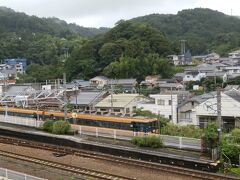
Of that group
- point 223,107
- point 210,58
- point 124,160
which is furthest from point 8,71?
point 124,160

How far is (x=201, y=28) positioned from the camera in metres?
107

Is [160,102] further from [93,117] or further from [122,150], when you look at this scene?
[122,150]

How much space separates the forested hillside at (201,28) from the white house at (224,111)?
65099 mm

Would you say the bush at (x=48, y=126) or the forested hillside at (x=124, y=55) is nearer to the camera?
the bush at (x=48, y=126)

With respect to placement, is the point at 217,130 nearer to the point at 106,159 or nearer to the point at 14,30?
the point at 106,159

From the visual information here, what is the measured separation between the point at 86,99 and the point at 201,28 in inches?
3162

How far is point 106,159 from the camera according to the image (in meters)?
14.8

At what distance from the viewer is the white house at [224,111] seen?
2340 cm

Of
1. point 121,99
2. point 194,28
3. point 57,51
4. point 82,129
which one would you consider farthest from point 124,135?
point 194,28

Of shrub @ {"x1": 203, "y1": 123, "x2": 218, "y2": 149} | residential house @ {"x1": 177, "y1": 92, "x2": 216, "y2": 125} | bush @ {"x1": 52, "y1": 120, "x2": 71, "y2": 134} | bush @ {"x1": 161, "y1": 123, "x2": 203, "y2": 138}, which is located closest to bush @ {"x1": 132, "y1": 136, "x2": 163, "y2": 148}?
bush @ {"x1": 161, "y1": 123, "x2": 203, "y2": 138}

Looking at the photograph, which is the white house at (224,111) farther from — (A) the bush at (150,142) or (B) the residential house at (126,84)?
(B) the residential house at (126,84)

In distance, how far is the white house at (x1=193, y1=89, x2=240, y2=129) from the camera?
23395 millimetres

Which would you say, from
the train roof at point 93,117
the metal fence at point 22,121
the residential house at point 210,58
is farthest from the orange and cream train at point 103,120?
the residential house at point 210,58

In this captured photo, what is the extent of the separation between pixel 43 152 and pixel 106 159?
3706 millimetres
